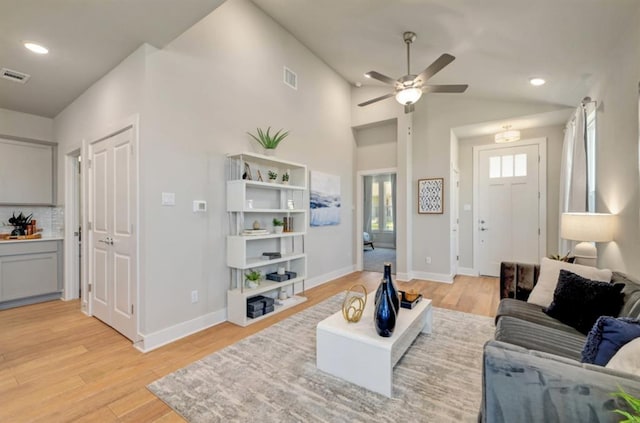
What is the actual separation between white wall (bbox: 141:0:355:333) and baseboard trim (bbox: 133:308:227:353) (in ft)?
0.16

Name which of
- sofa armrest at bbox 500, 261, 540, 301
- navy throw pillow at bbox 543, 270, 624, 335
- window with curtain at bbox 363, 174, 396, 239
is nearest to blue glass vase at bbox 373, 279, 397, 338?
navy throw pillow at bbox 543, 270, 624, 335

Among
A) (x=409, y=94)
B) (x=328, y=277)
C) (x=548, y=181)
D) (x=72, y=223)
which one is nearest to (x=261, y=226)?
(x=328, y=277)

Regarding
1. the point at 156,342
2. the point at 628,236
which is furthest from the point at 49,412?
the point at 628,236

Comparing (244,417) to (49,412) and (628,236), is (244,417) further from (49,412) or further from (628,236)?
(628,236)

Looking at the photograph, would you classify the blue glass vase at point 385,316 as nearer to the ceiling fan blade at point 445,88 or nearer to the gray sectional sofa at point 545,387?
the gray sectional sofa at point 545,387

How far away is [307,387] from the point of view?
201cm

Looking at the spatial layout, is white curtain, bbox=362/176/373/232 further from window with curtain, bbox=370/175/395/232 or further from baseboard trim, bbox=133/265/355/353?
baseboard trim, bbox=133/265/355/353

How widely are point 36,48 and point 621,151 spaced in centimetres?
516

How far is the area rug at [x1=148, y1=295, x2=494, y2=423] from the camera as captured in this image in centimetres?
176

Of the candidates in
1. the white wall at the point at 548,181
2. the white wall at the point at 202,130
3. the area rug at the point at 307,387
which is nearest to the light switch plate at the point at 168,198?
the white wall at the point at 202,130

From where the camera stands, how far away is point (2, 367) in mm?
2344

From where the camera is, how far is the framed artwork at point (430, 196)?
507 cm

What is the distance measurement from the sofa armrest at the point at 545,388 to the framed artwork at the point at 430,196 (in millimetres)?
4184

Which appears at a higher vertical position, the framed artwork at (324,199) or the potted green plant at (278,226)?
the framed artwork at (324,199)
